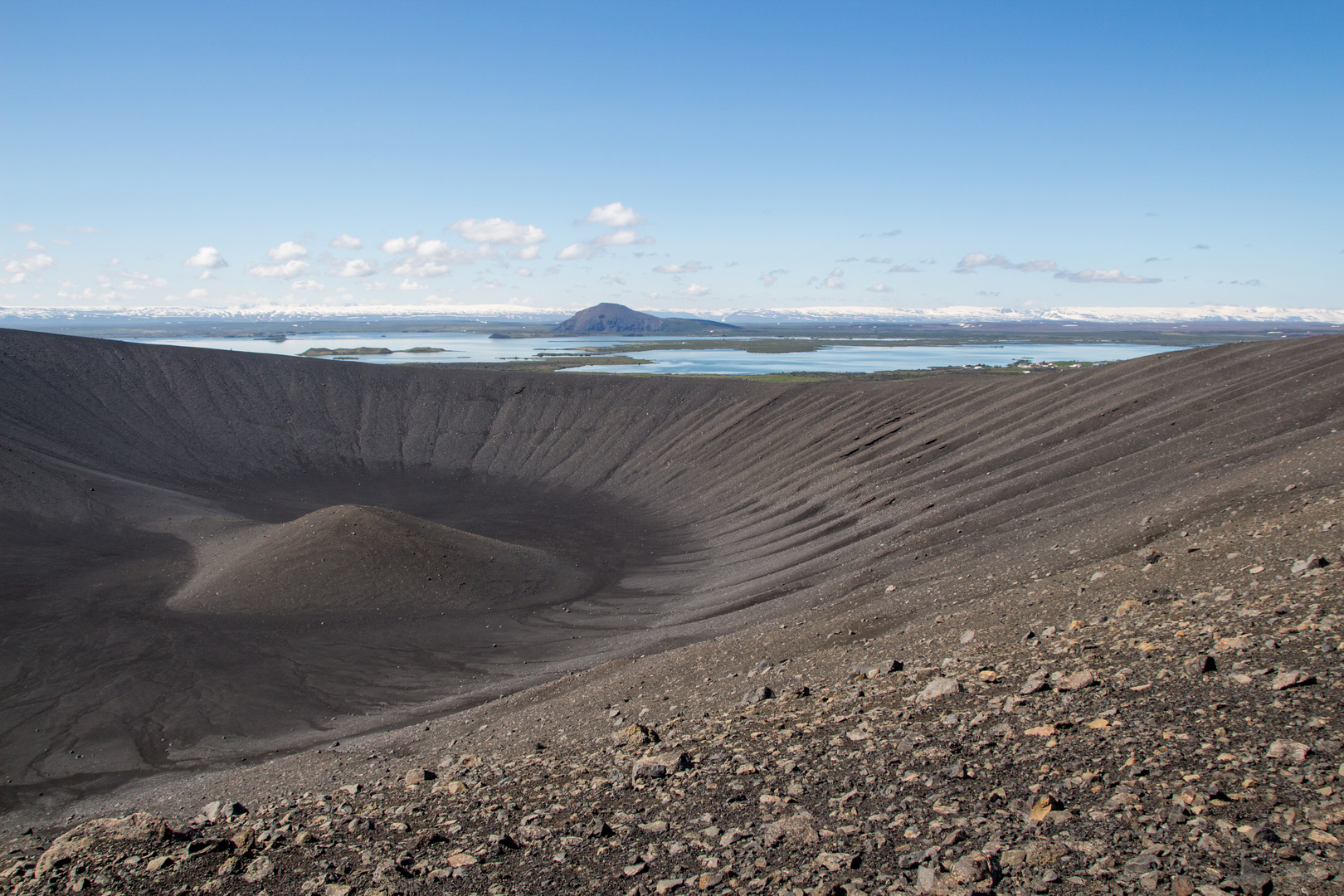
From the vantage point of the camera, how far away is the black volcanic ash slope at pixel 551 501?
14.4m

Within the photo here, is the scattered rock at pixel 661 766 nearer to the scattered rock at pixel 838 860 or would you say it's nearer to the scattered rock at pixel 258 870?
the scattered rock at pixel 838 860

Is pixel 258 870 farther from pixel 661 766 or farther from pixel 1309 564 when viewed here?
pixel 1309 564

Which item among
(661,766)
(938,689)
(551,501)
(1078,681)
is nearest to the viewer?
(1078,681)

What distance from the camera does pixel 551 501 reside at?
118 ft

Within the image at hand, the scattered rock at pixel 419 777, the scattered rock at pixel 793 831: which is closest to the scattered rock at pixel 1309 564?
the scattered rock at pixel 793 831

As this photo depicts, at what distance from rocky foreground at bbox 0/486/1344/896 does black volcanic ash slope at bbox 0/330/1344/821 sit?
13.8 ft

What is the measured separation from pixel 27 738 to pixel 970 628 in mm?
15443

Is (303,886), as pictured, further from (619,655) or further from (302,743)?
(619,655)

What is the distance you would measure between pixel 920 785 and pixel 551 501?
31249 mm

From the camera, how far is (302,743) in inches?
514

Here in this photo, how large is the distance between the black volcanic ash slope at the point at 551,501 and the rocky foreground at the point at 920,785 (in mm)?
4206

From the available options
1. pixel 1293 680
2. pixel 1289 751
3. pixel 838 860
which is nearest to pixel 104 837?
pixel 838 860

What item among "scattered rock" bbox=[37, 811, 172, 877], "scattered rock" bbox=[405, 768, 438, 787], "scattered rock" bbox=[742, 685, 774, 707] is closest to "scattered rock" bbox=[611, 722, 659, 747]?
"scattered rock" bbox=[742, 685, 774, 707]

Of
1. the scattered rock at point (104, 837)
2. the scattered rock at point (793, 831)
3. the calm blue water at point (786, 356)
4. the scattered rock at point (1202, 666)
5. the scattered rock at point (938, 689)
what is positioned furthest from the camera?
the calm blue water at point (786, 356)
